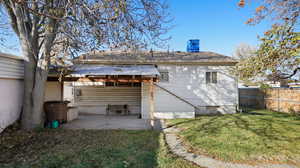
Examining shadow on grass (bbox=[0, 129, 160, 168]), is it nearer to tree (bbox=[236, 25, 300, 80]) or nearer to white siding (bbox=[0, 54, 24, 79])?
white siding (bbox=[0, 54, 24, 79])

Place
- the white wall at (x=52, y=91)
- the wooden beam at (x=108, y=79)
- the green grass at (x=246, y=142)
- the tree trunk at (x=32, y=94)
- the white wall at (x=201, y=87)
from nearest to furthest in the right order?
the green grass at (x=246, y=142) → the tree trunk at (x=32, y=94) → the wooden beam at (x=108, y=79) → the white wall at (x=52, y=91) → the white wall at (x=201, y=87)

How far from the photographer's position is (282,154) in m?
4.14

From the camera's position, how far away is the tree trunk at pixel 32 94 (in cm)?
613

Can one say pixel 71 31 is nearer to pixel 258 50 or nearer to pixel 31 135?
pixel 31 135

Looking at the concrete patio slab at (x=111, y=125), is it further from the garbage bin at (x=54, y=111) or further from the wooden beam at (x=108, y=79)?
the wooden beam at (x=108, y=79)

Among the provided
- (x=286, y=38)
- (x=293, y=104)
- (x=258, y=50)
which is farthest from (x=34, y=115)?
(x=293, y=104)

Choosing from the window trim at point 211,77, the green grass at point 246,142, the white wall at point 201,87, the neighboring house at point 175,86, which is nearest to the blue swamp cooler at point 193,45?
the neighboring house at point 175,86

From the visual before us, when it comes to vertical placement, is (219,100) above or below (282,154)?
above

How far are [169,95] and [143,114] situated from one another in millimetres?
1981

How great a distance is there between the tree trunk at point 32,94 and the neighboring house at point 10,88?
1.02 feet

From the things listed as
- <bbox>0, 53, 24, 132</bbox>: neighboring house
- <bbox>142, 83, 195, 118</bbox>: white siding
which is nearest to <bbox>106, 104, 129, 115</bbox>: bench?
<bbox>142, 83, 195, 118</bbox>: white siding

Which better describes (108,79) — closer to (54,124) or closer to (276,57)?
(54,124)

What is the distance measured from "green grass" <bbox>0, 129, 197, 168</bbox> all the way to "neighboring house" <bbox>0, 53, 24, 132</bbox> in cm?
74

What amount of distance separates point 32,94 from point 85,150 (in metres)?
3.66
